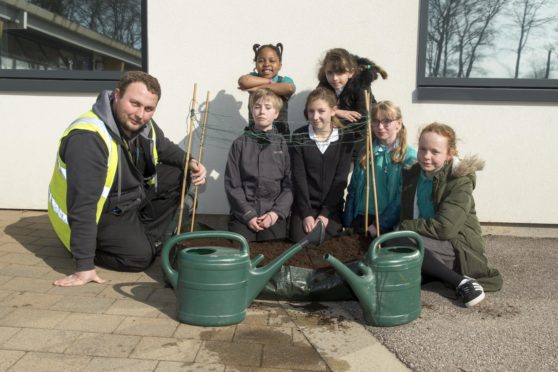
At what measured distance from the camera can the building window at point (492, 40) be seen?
206 inches

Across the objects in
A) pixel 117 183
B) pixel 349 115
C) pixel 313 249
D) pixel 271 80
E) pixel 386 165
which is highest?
pixel 271 80

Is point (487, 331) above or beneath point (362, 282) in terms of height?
A: beneath

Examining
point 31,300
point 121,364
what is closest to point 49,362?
point 121,364

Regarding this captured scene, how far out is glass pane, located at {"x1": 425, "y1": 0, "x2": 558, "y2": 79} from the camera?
17.2ft

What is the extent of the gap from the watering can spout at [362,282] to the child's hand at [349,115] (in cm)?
159

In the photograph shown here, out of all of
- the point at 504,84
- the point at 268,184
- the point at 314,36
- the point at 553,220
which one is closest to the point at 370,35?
the point at 314,36

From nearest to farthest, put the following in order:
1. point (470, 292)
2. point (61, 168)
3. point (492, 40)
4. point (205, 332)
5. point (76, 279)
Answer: point (205, 332)
point (470, 292)
point (76, 279)
point (61, 168)
point (492, 40)

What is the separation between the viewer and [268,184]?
423 cm

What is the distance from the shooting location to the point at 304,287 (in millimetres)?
3375

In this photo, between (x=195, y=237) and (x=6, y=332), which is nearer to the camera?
(x=6, y=332)

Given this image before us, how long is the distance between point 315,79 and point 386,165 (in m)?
1.32

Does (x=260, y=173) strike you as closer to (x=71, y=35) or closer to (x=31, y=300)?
(x=31, y=300)

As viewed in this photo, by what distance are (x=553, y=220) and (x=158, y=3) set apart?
4104 mm

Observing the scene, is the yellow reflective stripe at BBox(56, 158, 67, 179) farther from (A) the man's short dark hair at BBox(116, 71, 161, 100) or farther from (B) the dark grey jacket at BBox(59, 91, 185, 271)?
(A) the man's short dark hair at BBox(116, 71, 161, 100)
